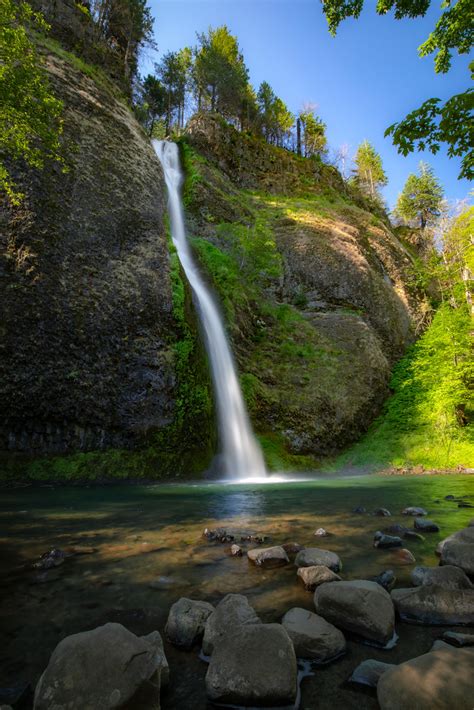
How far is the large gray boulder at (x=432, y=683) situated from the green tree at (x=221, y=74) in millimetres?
47205

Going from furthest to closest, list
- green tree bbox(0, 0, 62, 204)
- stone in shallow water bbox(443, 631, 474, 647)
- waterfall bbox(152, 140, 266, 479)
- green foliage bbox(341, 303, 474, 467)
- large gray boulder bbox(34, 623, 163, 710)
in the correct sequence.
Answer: green foliage bbox(341, 303, 474, 467) < waterfall bbox(152, 140, 266, 479) < green tree bbox(0, 0, 62, 204) < stone in shallow water bbox(443, 631, 474, 647) < large gray boulder bbox(34, 623, 163, 710)

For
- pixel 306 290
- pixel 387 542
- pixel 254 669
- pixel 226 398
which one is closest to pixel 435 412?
pixel 306 290

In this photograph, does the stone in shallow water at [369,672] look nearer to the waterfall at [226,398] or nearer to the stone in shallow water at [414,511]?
the stone in shallow water at [414,511]

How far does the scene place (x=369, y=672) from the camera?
7.39ft

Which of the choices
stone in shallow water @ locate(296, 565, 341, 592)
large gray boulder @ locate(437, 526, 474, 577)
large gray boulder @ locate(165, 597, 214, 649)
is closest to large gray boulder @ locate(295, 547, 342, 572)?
stone in shallow water @ locate(296, 565, 341, 592)

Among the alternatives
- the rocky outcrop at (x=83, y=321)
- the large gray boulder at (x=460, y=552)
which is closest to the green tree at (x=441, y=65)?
the large gray boulder at (x=460, y=552)

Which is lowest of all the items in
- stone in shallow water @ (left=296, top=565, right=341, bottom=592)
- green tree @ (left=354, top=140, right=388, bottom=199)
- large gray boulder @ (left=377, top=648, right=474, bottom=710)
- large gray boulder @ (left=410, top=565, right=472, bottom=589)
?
stone in shallow water @ (left=296, top=565, right=341, bottom=592)

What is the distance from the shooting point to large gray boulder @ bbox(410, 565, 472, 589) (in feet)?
10.5

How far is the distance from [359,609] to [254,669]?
40.5 inches

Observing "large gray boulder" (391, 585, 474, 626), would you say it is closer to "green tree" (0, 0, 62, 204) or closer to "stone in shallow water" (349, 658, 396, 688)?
"stone in shallow water" (349, 658, 396, 688)

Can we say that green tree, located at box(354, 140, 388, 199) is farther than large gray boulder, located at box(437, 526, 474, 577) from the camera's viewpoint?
Yes

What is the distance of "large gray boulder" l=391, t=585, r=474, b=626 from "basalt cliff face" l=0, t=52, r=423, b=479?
9.79m

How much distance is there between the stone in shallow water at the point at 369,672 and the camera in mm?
2205

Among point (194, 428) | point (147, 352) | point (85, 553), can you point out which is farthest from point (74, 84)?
point (85, 553)
